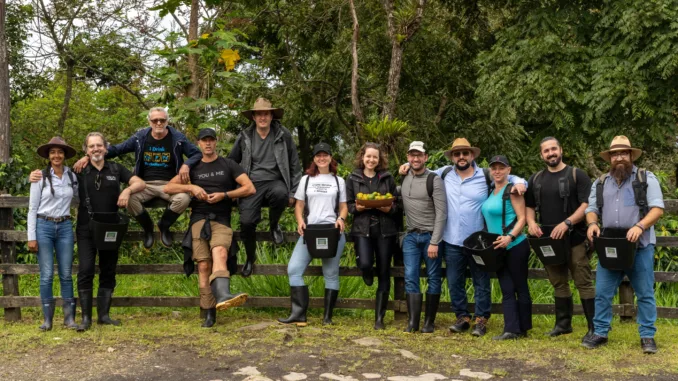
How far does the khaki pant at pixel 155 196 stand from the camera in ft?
22.1

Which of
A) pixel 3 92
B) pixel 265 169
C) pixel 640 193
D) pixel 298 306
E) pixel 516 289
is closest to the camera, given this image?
pixel 640 193

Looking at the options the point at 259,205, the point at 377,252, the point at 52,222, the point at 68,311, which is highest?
the point at 259,205

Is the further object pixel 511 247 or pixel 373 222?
pixel 373 222

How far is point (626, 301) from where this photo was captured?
7145 millimetres

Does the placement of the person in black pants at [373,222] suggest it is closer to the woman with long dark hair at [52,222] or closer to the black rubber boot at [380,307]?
the black rubber boot at [380,307]

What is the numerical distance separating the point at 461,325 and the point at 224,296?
89.7 inches

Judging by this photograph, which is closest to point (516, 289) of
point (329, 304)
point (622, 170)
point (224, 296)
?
point (622, 170)

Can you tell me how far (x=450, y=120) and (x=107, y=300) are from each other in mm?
12448

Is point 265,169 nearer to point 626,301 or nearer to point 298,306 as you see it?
point 298,306

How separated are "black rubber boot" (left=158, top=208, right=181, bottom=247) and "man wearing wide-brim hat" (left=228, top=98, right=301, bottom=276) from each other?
0.69m

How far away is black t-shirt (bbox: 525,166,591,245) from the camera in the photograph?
6.25 metres

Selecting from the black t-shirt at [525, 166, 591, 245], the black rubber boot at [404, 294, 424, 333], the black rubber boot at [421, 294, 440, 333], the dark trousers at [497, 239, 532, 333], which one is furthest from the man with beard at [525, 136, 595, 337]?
the black rubber boot at [404, 294, 424, 333]

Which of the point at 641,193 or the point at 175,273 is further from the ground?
the point at 641,193

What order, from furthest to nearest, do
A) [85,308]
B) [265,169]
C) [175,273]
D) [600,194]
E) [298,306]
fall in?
[175,273]
[265,169]
[298,306]
[85,308]
[600,194]
